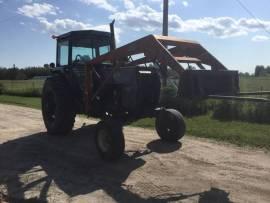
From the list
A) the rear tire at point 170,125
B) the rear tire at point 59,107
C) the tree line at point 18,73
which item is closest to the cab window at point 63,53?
the rear tire at point 59,107

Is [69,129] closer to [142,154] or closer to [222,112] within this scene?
[142,154]

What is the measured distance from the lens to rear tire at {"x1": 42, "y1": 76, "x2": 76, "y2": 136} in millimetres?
10180

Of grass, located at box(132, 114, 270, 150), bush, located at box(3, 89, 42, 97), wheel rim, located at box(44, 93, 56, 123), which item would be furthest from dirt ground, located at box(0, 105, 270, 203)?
bush, located at box(3, 89, 42, 97)

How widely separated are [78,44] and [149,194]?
5532 millimetres

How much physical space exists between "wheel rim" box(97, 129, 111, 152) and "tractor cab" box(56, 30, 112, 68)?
110 inches

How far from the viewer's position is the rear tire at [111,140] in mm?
7743

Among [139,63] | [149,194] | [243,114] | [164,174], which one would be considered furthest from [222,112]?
[149,194]

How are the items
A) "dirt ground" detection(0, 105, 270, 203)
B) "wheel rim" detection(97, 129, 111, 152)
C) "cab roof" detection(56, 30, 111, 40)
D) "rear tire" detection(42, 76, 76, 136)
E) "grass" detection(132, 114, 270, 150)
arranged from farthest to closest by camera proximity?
"cab roof" detection(56, 30, 111, 40) → "rear tire" detection(42, 76, 76, 136) → "grass" detection(132, 114, 270, 150) → "wheel rim" detection(97, 129, 111, 152) → "dirt ground" detection(0, 105, 270, 203)

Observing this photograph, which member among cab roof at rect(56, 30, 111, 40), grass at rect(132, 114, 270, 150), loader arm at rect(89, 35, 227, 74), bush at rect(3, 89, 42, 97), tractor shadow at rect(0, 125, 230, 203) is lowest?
tractor shadow at rect(0, 125, 230, 203)

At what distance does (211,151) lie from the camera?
851 centimetres

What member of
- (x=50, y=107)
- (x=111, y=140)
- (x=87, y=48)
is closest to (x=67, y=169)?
(x=111, y=140)

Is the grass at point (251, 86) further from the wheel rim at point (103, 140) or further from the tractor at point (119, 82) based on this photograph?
the wheel rim at point (103, 140)

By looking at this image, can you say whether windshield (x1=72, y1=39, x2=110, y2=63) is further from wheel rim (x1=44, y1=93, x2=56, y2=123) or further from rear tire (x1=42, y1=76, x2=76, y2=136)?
wheel rim (x1=44, y1=93, x2=56, y2=123)

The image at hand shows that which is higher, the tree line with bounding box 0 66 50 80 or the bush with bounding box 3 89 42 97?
the tree line with bounding box 0 66 50 80
